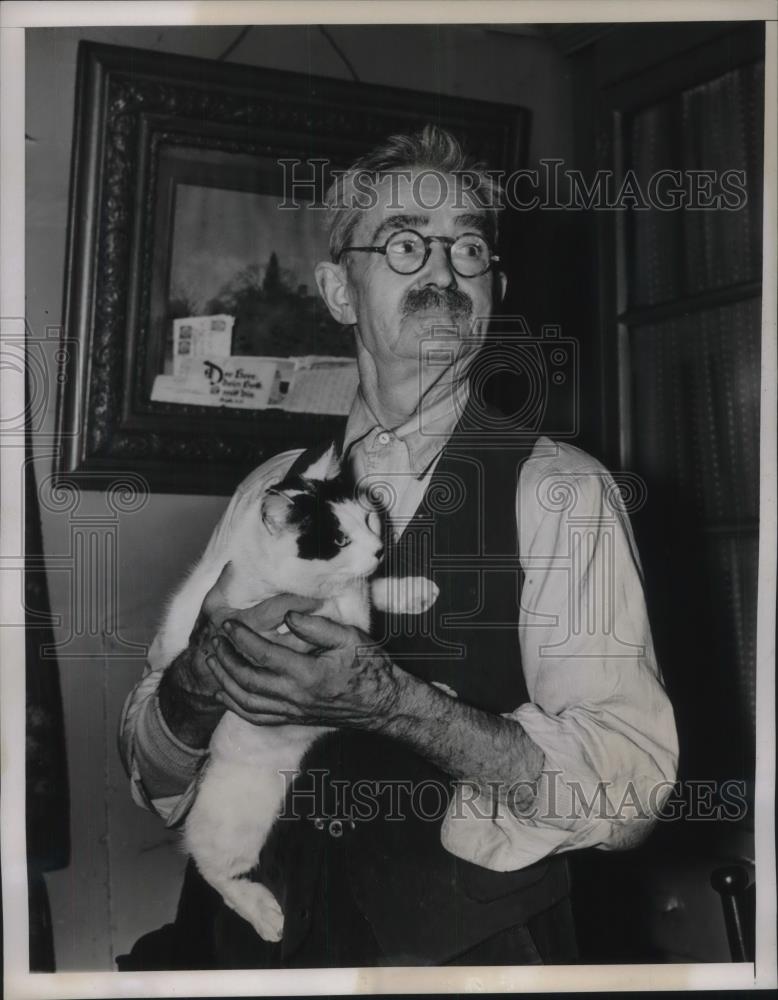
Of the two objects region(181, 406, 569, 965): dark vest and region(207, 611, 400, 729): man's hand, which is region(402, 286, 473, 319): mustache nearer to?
region(181, 406, 569, 965): dark vest

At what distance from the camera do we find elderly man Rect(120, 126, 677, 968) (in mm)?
1358

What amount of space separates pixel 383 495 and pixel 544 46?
632mm

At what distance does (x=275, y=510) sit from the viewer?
1.39m

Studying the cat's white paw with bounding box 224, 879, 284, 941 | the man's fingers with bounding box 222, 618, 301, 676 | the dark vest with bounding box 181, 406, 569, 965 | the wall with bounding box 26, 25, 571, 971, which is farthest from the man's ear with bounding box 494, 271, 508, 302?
the cat's white paw with bounding box 224, 879, 284, 941

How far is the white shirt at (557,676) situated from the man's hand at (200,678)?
16 millimetres

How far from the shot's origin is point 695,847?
1438mm

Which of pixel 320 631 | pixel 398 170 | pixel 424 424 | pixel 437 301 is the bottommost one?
pixel 320 631

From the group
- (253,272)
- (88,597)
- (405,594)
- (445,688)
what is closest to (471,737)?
(445,688)

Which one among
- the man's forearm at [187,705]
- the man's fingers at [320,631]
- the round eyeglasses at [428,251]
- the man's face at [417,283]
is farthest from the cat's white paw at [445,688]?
the round eyeglasses at [428,251]

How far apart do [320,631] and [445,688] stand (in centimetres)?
17

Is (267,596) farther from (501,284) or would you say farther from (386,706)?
(501,284)

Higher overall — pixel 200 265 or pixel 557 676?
pixel 200 265

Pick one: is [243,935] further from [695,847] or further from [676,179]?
[676,179]

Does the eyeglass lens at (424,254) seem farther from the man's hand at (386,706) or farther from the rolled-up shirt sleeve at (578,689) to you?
the man's hand at (386,706)
